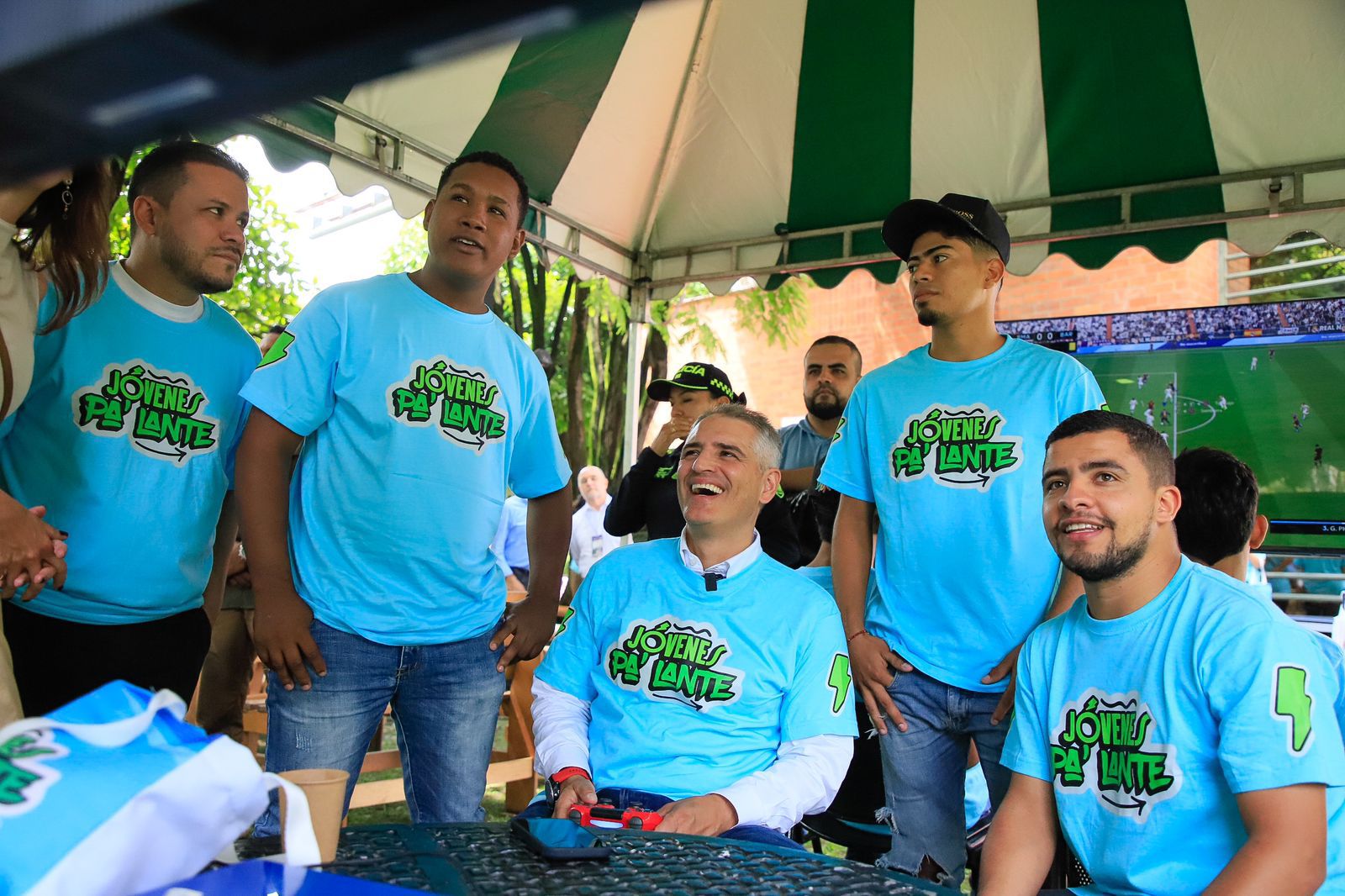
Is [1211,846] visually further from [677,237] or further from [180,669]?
[677,237]

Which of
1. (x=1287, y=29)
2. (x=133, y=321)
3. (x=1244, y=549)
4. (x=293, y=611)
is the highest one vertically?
(x=1287, y=29)

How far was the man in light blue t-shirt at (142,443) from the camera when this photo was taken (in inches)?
84.6

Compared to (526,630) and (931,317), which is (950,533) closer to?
(931,317)

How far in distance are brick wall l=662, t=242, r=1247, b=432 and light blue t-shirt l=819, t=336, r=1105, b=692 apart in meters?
6.38

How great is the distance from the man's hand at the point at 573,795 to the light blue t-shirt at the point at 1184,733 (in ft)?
2.89

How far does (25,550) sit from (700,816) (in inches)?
50.5

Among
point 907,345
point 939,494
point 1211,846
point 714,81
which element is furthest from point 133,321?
point 907,345

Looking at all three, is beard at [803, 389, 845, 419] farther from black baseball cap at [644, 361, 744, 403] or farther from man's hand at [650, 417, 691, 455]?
man's hand at [650, 417, 691, 455]

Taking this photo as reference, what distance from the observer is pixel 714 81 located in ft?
15.7

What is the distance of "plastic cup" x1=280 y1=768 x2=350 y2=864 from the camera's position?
114cm

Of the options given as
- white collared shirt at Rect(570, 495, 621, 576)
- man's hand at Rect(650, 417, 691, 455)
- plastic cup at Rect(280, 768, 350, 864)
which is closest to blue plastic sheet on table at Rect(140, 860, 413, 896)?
plastic cup at Rect(280, 768, 350, 864)

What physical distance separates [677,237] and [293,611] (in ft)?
11.0

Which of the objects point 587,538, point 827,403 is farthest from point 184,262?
point 587,538

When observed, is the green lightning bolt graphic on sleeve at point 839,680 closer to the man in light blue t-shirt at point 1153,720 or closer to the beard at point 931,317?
the man in light blue t-shirt at point 1153,720
